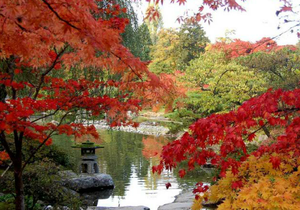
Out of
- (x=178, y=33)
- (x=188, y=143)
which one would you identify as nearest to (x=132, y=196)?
(x=188, y=143)

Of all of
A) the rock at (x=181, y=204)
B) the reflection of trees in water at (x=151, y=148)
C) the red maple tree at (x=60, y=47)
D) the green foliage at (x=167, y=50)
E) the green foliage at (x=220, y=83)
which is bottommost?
the rock at (x=181, y=204)

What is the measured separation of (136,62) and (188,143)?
3.25ft

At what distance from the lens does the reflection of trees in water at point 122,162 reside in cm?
840

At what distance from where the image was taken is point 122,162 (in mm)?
10617

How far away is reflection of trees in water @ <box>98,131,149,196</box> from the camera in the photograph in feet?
27.6

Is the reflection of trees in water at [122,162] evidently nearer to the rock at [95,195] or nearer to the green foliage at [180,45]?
the rock at [95,195]

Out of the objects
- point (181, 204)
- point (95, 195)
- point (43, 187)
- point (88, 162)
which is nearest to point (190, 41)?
point (88, 162)

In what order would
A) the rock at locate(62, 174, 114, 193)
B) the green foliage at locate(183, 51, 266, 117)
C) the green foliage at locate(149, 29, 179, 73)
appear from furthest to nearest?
1. the green foliage at locate(149, 29, 179, 73)
2. the green foliage at locate(183, 51, 266, 117)
3. the rock at locate(62, 174, 114, 193)

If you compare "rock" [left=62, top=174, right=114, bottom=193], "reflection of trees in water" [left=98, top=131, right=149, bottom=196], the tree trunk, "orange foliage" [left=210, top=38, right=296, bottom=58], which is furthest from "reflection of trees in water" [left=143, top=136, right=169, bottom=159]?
the tree trunk

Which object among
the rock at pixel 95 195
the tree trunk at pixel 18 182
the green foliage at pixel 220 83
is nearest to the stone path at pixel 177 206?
the rock at pixel 95 195

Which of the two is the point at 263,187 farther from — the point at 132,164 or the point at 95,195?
the point at 132,164

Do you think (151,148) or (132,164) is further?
(151,148)

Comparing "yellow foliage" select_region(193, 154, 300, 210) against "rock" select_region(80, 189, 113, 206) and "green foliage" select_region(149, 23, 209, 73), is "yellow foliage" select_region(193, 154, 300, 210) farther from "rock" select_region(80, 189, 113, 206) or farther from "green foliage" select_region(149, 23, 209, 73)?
"green foliage" select_region(149, 23, 209, 73)

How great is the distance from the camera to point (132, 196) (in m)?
6.88
